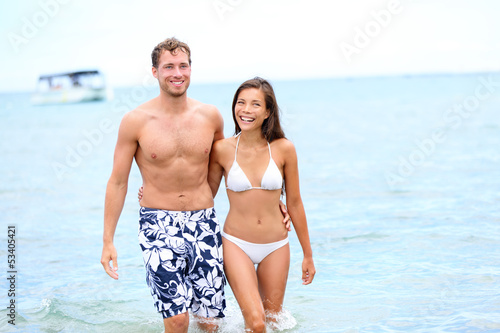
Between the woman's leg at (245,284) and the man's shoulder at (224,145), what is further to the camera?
the man's shoulder at (224,145)

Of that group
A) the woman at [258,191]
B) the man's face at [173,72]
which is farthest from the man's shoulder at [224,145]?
the man's face at [173,72]

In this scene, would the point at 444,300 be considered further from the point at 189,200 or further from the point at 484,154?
the point at 484,154

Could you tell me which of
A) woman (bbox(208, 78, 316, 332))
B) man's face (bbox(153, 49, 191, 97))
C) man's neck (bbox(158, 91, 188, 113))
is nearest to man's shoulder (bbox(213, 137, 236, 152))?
woman (bbox(208, 78, 316, 332))

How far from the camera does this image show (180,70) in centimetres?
459

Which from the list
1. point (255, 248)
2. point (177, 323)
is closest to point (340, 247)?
point (255, 248)

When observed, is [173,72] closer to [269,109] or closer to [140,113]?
[140,113]

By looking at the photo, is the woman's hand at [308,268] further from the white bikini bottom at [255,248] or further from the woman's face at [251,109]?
the woman's face at [251,109]

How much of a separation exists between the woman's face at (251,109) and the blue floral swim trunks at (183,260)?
29.0 inches

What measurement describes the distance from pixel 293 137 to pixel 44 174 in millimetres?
12092

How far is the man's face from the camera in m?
4.57

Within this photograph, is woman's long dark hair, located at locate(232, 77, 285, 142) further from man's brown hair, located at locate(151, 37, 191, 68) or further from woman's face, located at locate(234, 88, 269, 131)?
man's brown hair, located at locate(151, 37, 191, 68)

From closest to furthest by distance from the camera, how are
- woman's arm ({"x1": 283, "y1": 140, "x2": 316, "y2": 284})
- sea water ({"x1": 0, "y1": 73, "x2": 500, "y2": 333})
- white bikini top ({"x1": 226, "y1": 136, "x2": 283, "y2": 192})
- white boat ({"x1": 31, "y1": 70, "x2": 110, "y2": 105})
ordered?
white bikini top ({"x1": 226, "y1": 136, "x2": 283, "y2": 192}) < woman's arm ({"x1": 283, "y1": 140, "x2": 316, "y2": 284}) < sea water ({"x1": 0, "y1": 73, "x2": 500, "y2": 333}) < white boat ({"x1": 31, "y1": 70, "x2": 110, "y2": 105})

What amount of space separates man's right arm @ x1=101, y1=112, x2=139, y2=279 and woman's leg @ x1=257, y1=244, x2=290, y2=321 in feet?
3.75

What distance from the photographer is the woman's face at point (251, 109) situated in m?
4.66
